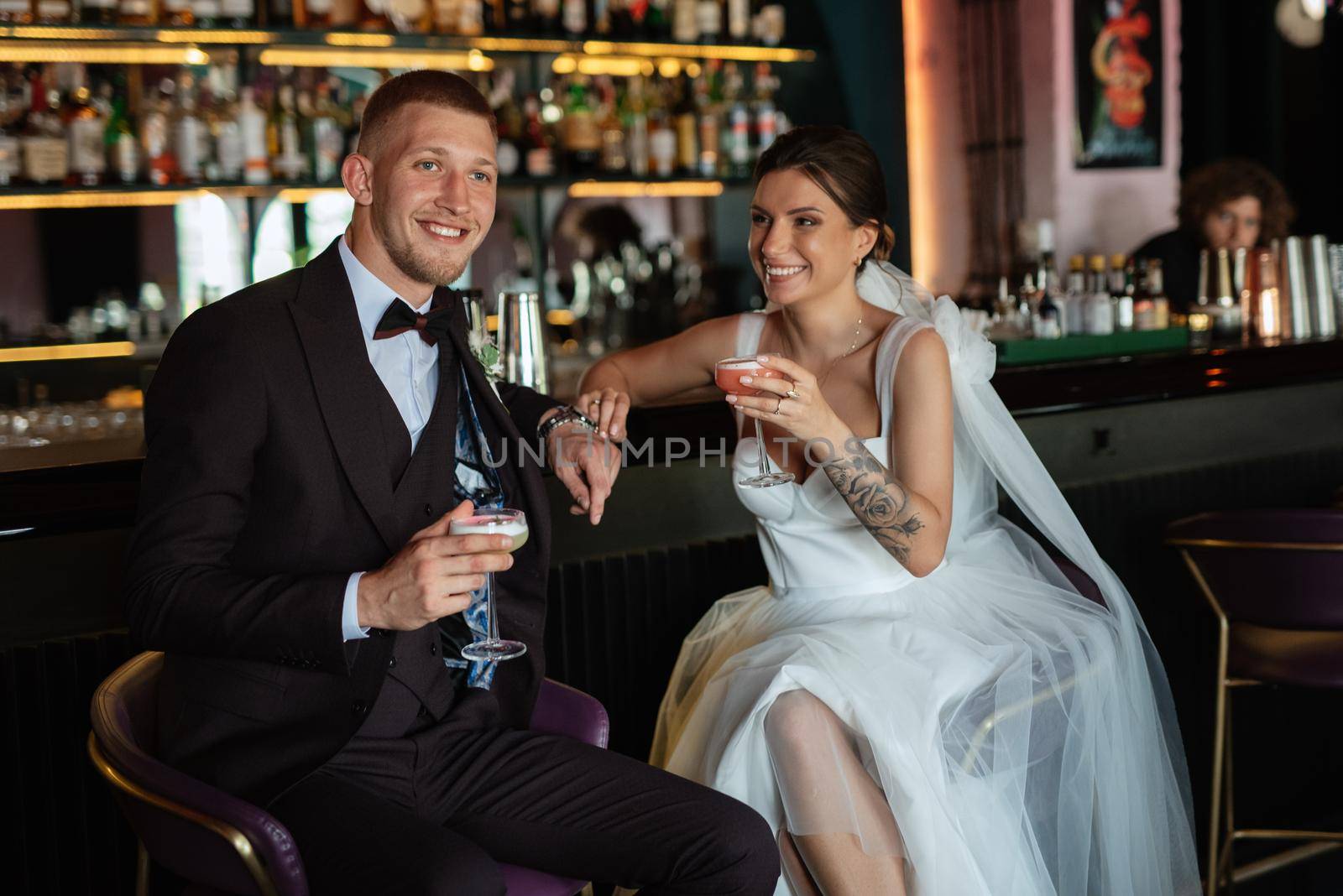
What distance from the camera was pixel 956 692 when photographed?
2141 mm

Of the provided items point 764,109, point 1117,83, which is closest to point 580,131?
point 764,109

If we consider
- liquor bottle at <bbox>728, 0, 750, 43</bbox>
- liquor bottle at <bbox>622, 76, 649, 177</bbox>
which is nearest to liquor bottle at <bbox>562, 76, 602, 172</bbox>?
liquor bottle at <bbox>622, 76, 649, 177</bbox>

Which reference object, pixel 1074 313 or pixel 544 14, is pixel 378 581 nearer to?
pixel 1074 313

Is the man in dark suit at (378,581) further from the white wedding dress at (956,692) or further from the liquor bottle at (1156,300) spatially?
the liquor bottle at (1156,300)

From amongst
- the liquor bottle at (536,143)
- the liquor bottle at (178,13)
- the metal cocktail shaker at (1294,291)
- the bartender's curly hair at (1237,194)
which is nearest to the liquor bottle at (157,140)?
the liquor bottle at (178,13)

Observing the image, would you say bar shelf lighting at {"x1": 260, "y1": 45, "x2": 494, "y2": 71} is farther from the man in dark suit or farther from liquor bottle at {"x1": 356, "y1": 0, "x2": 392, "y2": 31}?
the man in dark suit

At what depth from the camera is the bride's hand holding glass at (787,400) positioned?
2035 mm

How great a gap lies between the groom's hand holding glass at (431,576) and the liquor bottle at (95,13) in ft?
10.3

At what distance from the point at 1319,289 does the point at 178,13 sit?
3579mm

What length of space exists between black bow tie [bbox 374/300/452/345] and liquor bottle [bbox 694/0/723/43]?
336 cm

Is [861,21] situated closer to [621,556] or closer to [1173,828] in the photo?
[621,556]

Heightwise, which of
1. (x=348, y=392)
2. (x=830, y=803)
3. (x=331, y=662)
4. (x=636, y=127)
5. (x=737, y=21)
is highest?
(x=737, y=21)

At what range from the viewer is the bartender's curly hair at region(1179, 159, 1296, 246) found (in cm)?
472

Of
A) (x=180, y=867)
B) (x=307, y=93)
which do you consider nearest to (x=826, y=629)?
(x=180, y=867)
